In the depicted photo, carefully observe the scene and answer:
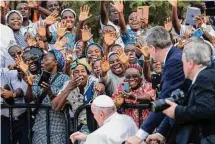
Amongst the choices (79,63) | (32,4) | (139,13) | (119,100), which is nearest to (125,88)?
(119,100)

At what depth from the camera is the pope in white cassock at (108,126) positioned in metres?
5.52

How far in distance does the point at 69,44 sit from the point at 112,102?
120 inches

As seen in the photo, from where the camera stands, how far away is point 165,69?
5.07 meters

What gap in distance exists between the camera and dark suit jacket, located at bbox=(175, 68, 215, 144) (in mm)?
4438

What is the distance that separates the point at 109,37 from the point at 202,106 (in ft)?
12.7

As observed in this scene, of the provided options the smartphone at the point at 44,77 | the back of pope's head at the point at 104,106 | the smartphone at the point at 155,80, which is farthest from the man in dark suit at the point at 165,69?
the smartphone at the point at 44,77

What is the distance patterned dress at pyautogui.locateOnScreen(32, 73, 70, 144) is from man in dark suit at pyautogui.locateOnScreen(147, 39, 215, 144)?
213 centimetres

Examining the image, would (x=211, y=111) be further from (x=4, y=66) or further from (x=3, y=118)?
(x=4, y=66)

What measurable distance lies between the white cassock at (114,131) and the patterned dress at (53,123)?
1.02m

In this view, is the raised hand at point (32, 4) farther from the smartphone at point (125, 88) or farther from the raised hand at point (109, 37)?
the smartphone at point (125, 88)

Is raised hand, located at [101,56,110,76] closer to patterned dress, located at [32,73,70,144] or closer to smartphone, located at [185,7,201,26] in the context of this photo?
patterned dress, located at [32,73,70,144]

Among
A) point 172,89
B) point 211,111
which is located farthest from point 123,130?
point 211,111

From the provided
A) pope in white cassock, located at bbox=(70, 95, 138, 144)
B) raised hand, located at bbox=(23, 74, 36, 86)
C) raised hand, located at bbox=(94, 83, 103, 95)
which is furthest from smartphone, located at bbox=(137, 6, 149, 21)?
pope in white cassock, located at bbox=(70, 95, 138, 144)

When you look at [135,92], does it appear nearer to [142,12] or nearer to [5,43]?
[5,43]
